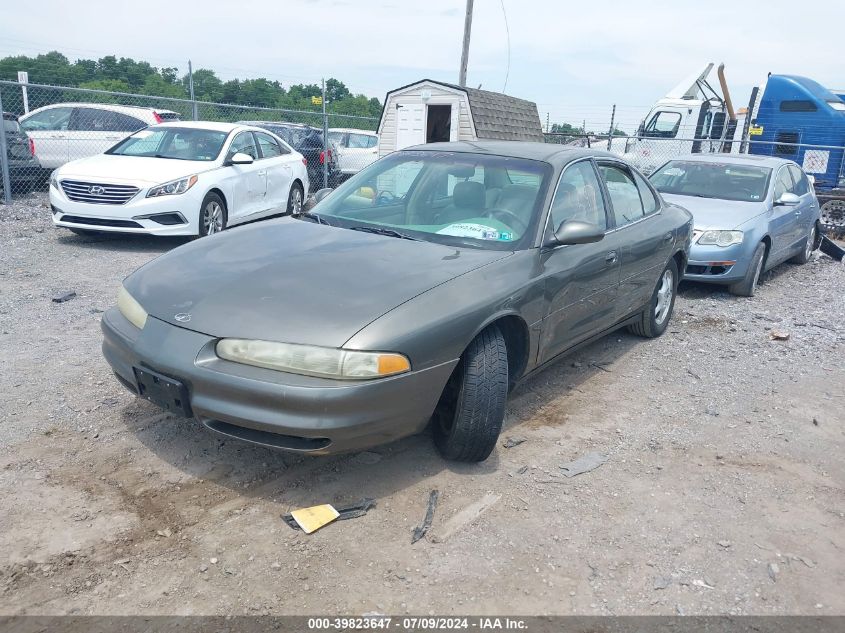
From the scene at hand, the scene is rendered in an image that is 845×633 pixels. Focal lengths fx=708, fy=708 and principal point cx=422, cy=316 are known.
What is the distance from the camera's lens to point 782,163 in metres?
9.12

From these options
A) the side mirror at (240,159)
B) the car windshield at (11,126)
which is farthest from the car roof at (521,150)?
the car windshield at (11,126)

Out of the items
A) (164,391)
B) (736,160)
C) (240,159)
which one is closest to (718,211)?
(736,160)

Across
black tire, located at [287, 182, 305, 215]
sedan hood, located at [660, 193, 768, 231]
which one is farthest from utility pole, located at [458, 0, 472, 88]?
sedan hood, located at [660, 193, 768, 231]

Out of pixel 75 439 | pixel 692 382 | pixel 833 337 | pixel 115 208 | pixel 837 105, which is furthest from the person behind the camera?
pixel 837 105

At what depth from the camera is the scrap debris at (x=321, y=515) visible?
303 cm

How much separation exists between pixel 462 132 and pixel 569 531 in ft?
48.3

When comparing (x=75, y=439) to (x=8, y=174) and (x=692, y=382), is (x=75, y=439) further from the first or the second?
(x=8, y=174)

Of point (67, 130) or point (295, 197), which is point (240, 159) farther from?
point (67, 130)

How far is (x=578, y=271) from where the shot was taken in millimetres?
4238

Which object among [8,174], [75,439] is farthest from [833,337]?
[8,174]

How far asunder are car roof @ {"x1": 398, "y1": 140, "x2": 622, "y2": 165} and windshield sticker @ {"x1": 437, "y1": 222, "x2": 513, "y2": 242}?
0.70 metres

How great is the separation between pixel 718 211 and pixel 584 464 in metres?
5.30

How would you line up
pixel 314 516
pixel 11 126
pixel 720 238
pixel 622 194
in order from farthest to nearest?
pixel 11 126 → pixel 720 238 → pixel 622 194 → pixel 314 516

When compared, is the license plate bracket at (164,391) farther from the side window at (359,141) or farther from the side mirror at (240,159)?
the side window at (359,141)
